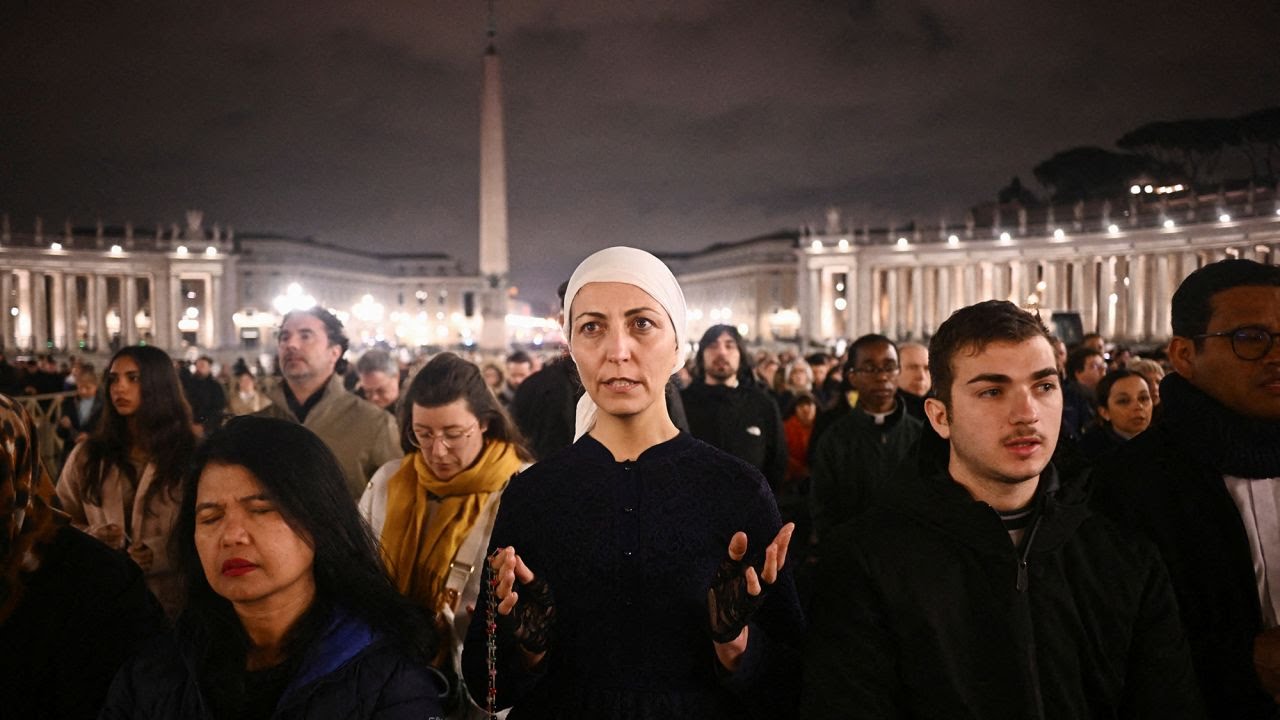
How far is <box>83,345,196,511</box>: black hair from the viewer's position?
4.36 metres

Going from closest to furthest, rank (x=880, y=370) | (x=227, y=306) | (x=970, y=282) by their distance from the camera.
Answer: (x=880, y=370) < (x=970, y=282) < (x=227, y=306)

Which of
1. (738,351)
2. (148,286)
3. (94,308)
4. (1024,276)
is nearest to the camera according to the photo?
(738,351)

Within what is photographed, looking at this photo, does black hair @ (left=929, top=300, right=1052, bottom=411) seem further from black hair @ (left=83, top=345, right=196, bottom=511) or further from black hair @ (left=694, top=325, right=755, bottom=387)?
black hair @ (left=694, top=325, right=755, bottom=387)

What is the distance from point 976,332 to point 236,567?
7.30 ft

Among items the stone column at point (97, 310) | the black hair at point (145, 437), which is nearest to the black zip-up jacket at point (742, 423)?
the black hair at point (145, 437)

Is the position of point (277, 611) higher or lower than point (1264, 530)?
lower

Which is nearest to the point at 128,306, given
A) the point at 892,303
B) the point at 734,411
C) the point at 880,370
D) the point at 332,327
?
the point at 892,303

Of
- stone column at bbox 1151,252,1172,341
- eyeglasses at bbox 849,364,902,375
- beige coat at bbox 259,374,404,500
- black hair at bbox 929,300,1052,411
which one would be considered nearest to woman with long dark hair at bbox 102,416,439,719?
black hair at bbox 929,300,1052,411

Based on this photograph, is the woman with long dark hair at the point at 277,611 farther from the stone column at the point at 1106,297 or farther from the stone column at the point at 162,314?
the stone column at the point at 162,314

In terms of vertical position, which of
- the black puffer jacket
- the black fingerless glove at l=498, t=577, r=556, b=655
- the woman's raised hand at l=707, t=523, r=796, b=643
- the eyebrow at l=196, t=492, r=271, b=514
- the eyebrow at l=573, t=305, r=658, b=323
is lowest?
the black puffer jacket

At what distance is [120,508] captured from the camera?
4.28 metres

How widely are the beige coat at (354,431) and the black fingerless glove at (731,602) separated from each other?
3.58 m

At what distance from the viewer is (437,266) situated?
119m

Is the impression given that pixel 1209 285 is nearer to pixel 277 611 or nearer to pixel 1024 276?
pixel 277 611
